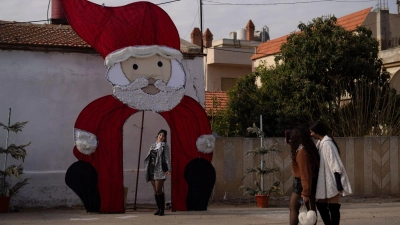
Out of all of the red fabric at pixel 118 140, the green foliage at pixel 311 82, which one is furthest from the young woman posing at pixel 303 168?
the green foliage at pixel 311 82

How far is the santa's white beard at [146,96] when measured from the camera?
11.3m

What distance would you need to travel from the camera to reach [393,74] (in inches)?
963

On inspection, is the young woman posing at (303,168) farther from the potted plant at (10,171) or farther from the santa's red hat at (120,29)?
the potted plant at (10,171)

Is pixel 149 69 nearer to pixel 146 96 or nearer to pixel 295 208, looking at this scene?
pixel 146 96

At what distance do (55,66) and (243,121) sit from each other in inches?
309

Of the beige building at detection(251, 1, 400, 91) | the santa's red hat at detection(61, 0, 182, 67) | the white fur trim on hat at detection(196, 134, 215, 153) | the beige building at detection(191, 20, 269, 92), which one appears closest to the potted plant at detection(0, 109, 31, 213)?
the santa's red hat at detection(61, 0, 182, 67)

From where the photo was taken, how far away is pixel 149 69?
1152 centimetres

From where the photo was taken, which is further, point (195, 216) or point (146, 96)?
point (146, 96)

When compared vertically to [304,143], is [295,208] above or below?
below

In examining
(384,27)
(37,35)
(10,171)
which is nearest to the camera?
(10,171)

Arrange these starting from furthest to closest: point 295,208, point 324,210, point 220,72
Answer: point 220,72 → point 295,208 → point 324,210

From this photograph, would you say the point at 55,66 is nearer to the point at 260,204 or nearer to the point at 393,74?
the point at 260,204

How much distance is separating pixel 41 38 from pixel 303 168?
7.96 m

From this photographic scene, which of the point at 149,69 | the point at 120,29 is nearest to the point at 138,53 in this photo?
the point at 149,69
